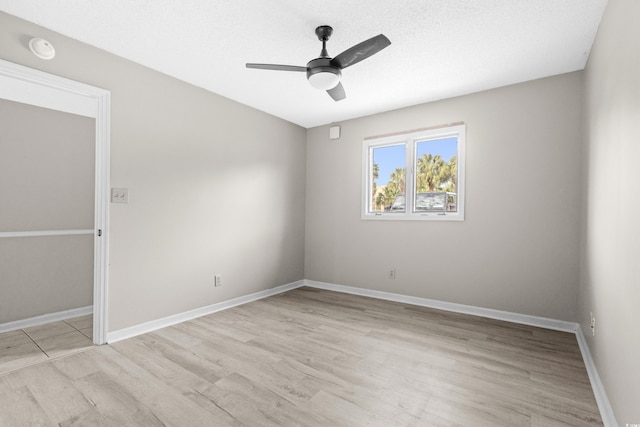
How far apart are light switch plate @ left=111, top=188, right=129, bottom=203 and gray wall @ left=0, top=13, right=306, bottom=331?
5cm

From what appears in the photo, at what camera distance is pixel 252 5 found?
2.07 meters

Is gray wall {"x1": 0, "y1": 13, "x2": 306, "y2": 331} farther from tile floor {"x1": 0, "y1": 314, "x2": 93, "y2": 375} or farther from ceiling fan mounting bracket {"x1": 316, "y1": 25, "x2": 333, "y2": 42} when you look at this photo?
ceiling fan mounting bracket {"x1": 316, "y1": 25, "x2": 333, "y2": 42}

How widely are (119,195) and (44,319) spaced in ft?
5.60

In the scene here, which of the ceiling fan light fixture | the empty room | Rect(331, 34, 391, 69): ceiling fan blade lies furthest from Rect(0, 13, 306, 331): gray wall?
Rect(331, 34, 391, 69): ceiling fan blade

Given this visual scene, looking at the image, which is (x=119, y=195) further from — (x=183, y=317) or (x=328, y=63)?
(x=328, y=63)

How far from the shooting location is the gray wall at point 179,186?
2682mm

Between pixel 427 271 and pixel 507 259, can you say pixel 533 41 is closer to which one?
pixel 507 259

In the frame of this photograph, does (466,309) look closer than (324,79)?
No

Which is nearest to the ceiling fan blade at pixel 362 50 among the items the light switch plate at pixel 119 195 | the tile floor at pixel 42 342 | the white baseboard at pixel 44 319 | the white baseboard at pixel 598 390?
the light switch plate at pixel 119 195

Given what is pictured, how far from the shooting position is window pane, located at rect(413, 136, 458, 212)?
3.68 metres

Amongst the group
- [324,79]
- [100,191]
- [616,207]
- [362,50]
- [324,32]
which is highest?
[324,32]

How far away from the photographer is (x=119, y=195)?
273 cm

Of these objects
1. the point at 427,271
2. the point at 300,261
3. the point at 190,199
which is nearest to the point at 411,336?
the point at 427,271

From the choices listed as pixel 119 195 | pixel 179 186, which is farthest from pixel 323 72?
pixel 119 195
